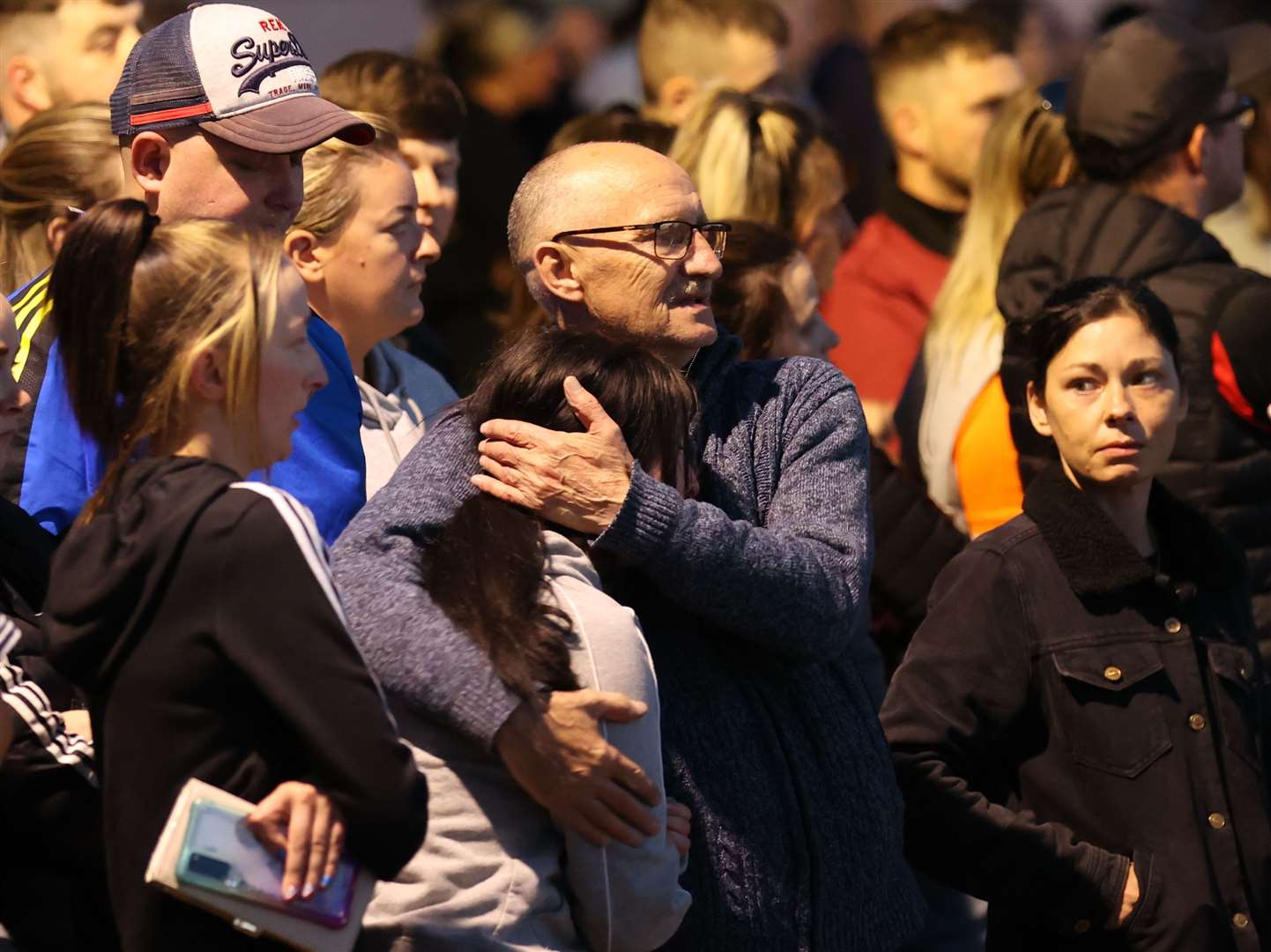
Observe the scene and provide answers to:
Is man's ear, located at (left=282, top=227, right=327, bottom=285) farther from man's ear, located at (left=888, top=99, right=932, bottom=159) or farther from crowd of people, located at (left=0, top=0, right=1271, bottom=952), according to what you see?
man's ear, located at (left=888, top=99, right=932, bottom=159)

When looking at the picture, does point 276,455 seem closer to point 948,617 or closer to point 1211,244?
point 948,617

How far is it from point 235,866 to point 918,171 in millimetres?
4635

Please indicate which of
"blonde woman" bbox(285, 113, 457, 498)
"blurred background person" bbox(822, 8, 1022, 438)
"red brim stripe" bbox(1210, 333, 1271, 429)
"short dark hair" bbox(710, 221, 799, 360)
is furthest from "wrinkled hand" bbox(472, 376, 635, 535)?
"blurred background person" bbox(822, 8, 1022, 438)

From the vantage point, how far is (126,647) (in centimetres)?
244

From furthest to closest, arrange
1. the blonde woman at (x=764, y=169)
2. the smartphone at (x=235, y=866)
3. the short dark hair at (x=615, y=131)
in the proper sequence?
the short dark hair at (x=615, y=131) → the blonde woman at (x=764, y=169) → the smartphone at (x=235, y=866)

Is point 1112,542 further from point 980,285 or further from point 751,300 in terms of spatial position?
A: point 980,285

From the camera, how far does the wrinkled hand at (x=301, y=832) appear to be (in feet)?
A: 7.90

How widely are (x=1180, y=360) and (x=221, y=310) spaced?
7.83 feet

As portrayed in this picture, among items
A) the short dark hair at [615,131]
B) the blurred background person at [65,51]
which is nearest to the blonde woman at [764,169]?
the short dark hair at [615,131]

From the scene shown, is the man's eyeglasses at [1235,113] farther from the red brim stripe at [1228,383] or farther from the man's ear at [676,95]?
the man's ear at [676,95]

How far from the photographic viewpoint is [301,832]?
7.93 ft

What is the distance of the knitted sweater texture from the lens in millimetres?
2859

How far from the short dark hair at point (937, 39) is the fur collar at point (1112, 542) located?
2.93 meters

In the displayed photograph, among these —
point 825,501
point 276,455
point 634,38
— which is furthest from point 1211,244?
point 634,38
